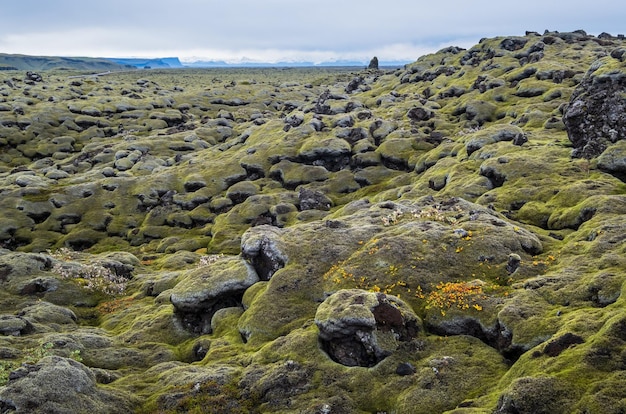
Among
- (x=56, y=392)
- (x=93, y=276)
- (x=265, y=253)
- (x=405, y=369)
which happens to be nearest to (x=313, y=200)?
(x=93, y=276)

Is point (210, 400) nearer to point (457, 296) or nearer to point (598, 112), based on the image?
point (457, 296)

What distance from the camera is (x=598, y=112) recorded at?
60125 millimetres

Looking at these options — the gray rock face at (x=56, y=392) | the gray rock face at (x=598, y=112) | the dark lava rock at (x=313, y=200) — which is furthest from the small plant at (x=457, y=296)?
the dark lava rock at (x=313, y=200)

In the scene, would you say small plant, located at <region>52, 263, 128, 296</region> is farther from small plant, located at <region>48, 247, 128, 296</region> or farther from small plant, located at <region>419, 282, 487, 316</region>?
small plant, located at <region>419, 282, 487, 316</region>

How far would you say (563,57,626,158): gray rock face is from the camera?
57750 mm

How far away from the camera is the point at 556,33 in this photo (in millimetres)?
186375

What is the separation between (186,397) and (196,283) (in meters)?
14.5

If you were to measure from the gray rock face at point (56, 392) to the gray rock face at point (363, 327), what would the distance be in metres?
12.3

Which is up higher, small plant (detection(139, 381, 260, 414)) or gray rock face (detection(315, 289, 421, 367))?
gray rock face (detection(315, 289, 421, 367))

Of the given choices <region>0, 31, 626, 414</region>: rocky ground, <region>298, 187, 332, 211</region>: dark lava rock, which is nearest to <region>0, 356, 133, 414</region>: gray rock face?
<region>0, 31, 626, 414</region>: rocky ground

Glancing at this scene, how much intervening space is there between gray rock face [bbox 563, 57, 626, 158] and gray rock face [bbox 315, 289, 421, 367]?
44013 mm

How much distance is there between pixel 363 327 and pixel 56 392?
661 inches

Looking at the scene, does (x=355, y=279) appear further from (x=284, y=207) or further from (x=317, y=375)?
(x=284, y=207)

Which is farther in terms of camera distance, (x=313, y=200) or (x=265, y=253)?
(x=313, y=200)
